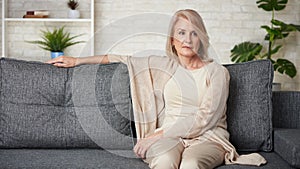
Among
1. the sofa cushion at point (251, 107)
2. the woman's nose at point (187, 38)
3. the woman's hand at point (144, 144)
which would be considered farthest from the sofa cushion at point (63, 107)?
the sofa cushion at point (251, 107)

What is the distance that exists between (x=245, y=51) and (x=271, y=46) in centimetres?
27

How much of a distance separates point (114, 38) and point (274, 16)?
1453 mm

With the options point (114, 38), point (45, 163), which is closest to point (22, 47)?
point (114, 38)

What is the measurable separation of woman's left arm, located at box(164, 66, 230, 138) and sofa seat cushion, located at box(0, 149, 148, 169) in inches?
10.5

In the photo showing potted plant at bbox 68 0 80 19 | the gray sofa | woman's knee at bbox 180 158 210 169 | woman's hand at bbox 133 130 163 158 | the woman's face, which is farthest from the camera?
potted plant at bbox 68 0 80 19

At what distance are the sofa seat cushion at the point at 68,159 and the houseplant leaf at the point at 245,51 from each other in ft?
6.90

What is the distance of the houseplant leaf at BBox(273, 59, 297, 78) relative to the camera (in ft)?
14.5

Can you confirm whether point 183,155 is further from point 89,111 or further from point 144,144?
point 89,111

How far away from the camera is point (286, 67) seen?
14.6ft

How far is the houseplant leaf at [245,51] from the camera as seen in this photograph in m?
4.39

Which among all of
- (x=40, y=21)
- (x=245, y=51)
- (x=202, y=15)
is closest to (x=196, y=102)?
(x=245, y=51)

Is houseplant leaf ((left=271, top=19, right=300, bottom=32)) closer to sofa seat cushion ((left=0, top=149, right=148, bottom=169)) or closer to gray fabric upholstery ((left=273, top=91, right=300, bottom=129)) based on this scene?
gray fabric upholstery ((left=273, top=91, right=300, bottom=129))

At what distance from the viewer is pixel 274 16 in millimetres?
4652

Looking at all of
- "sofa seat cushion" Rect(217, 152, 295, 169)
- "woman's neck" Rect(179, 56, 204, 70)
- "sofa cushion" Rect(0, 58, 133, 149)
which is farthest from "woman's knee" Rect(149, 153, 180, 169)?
"woman's neck" Rect(179, 56, 204, 70)
